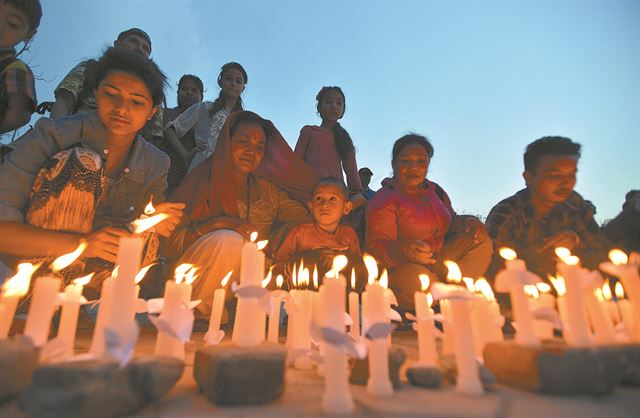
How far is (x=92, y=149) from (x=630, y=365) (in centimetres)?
398

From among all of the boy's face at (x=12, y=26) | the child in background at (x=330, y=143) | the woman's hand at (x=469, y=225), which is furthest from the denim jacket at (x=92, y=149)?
the woman's hand at (x=469, y=225)

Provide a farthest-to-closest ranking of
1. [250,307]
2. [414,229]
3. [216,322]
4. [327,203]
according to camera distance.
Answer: [414,229] < [327,203] < [216,322] < [250,307]

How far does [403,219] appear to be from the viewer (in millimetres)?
4367

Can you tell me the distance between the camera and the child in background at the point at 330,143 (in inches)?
214

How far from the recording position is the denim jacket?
275cm

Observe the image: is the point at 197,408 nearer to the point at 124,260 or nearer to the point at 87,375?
the point at 87,375

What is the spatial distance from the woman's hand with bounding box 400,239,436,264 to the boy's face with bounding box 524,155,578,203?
1.54 m

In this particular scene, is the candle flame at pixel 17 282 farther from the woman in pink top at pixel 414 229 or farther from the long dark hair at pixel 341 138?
the long dark hair at pixel 341 138

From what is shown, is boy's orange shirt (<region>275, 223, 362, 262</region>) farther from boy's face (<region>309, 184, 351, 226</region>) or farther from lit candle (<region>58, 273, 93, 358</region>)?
lit candle (<region>58, 273, 93, 358</region>)

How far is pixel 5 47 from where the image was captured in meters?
3.20

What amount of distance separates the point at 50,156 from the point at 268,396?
2898mm

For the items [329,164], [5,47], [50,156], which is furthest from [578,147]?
[5,47]

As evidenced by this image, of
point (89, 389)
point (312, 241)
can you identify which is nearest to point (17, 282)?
point (89, 389)

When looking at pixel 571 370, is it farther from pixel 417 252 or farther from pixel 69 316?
pixel 417 252
